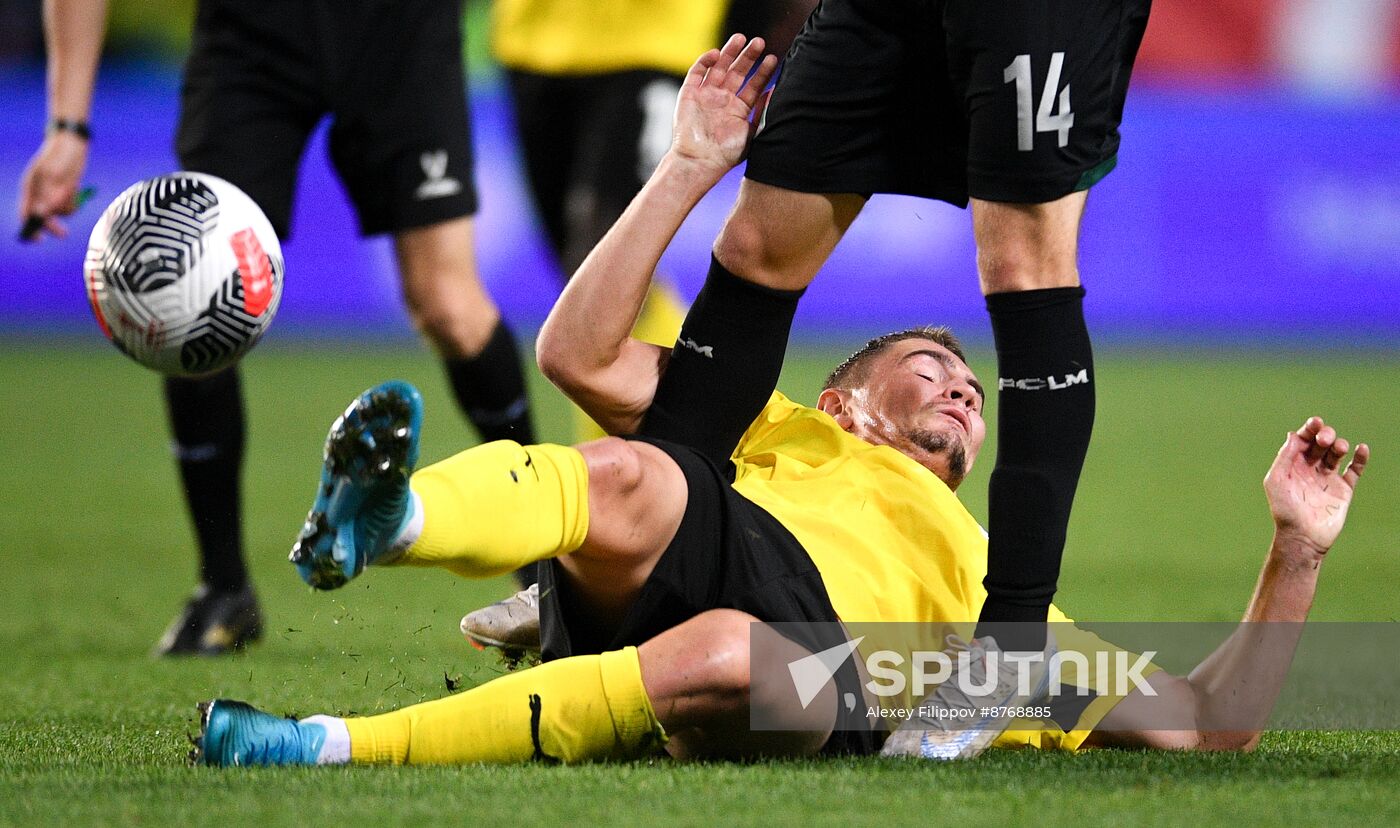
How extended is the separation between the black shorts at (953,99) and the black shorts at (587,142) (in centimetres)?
187

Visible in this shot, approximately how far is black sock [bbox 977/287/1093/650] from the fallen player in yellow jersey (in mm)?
89

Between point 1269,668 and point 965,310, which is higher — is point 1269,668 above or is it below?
above

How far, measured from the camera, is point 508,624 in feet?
9.38

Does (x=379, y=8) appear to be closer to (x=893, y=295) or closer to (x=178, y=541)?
(x=178, y=541)

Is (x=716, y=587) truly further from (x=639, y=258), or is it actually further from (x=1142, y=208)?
(x=1142, y=208)

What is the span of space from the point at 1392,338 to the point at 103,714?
11231 mm

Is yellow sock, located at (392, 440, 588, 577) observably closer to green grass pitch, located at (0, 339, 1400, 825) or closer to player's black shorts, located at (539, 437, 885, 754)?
player's black shorts, located at (539, 437, 885, 754)

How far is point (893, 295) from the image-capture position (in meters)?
11.9

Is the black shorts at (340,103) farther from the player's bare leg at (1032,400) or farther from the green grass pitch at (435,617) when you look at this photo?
the player's bare leg at (1032,400)

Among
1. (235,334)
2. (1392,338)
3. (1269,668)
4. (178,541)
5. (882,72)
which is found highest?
(882,72)

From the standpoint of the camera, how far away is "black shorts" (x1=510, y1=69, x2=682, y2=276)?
4984mm

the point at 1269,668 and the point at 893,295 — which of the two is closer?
the point at 1269,668

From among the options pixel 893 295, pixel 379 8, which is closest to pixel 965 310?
pixel 893 295

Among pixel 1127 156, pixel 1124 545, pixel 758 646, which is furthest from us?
pixel 1127 156
